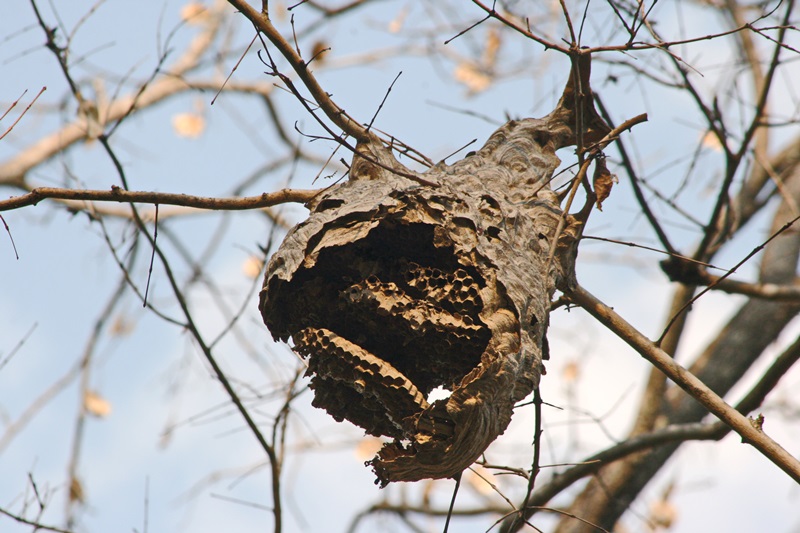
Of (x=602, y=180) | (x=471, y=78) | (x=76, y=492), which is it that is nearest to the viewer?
(x=602, y=180)

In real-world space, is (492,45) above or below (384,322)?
above

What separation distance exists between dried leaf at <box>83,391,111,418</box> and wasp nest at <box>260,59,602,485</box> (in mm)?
3189

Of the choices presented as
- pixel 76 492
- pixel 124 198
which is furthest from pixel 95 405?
pixel 124 198

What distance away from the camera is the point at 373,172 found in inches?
120

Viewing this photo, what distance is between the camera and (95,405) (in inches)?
222

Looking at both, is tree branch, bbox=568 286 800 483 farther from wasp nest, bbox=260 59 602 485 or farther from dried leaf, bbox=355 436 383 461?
dried leaf, bbox=355 436 383 461

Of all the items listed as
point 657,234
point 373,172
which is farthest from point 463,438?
point 657,234

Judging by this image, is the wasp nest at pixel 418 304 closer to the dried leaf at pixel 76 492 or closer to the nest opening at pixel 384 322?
the nest opening at pixel 384 322

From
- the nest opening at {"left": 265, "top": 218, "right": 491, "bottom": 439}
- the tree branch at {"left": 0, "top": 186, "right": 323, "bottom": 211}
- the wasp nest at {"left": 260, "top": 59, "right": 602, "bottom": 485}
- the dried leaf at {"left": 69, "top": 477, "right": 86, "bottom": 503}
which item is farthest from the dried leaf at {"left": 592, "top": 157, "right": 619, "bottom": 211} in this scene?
the dried leaf at {"left": 69, "top": 477, "right": 86, "bottom": 503}

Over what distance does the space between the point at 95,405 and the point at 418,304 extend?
375cm

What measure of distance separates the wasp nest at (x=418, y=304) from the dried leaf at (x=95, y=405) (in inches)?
126

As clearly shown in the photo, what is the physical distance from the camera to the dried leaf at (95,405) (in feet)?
18.2

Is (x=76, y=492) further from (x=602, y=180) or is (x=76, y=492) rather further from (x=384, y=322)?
(x=602, y=180)

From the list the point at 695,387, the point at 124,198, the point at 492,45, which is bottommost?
the point at 695,387
